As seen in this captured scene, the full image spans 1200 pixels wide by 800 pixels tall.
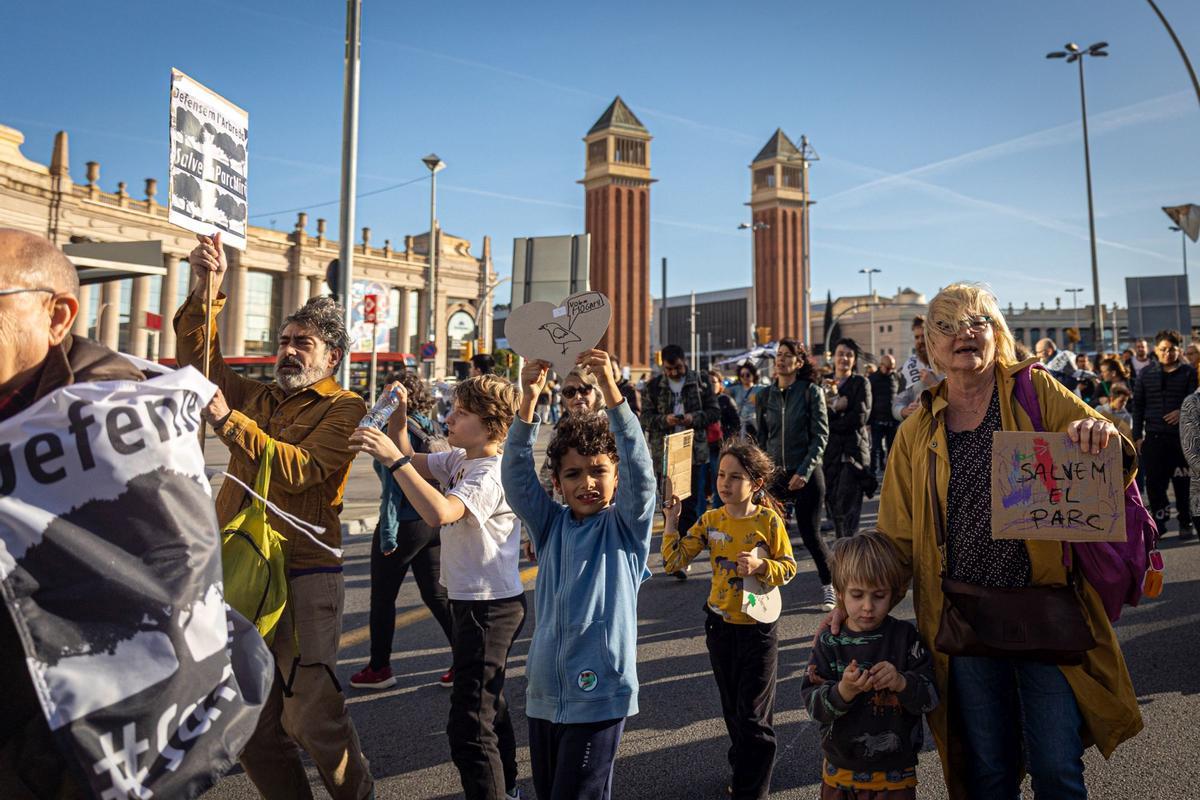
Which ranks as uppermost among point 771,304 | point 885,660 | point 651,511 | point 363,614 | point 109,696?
point 771,304

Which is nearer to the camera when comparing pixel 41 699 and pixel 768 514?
pixel 41 699

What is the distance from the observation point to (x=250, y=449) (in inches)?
110

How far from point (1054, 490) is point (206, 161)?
3.57 metres

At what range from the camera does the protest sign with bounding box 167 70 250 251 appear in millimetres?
3689

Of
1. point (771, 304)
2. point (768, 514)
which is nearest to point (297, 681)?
A: point (768, 514)

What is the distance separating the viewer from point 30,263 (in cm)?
174

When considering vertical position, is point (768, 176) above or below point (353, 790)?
above

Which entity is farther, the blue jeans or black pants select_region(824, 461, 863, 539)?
black pants select_region(824, 461, 863, 539)

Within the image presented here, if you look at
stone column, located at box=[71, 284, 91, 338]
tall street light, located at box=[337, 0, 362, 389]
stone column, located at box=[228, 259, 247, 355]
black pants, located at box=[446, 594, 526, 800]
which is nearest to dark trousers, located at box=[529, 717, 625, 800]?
black pants, located at box=[446, 594, 526, 800]

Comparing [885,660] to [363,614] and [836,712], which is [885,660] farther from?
[363,614]

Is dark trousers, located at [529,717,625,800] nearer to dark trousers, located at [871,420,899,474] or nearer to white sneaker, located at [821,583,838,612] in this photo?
white sneaker, located at [821,583,838,612]

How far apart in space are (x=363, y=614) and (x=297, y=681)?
3.61m

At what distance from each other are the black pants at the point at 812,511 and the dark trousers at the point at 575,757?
4.21 metres

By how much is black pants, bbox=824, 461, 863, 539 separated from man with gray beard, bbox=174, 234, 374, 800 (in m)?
5.00
